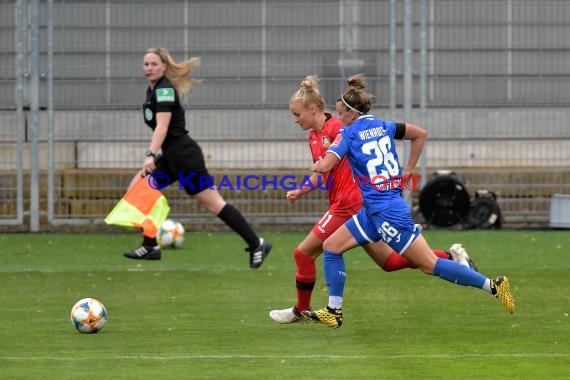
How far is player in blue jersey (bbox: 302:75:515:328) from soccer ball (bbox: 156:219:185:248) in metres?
5.48

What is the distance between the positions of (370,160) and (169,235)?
590 centimetres

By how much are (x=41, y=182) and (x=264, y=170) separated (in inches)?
105

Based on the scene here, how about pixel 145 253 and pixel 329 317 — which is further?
pixel 145 253

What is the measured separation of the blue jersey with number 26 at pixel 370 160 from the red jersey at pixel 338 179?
1.72 ft

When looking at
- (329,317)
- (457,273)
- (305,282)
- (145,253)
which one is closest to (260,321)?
(305,282)

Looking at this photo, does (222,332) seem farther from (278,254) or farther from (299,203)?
(299,203)

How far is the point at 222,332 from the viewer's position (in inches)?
347

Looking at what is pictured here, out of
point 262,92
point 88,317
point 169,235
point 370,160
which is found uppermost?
point 262,92

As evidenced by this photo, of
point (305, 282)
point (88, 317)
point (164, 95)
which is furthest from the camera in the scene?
point (164, 95)

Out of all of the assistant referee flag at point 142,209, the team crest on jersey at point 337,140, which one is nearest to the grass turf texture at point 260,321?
the assistant referee flag at point 142,209

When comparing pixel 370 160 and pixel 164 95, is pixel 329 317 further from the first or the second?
pixel 164 95

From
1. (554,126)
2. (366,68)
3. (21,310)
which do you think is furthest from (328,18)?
(21,310)

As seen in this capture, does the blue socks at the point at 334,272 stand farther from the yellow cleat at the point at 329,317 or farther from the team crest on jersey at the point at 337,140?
the team crest on jersey at the point at 337,140

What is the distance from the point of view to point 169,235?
14.2 m
